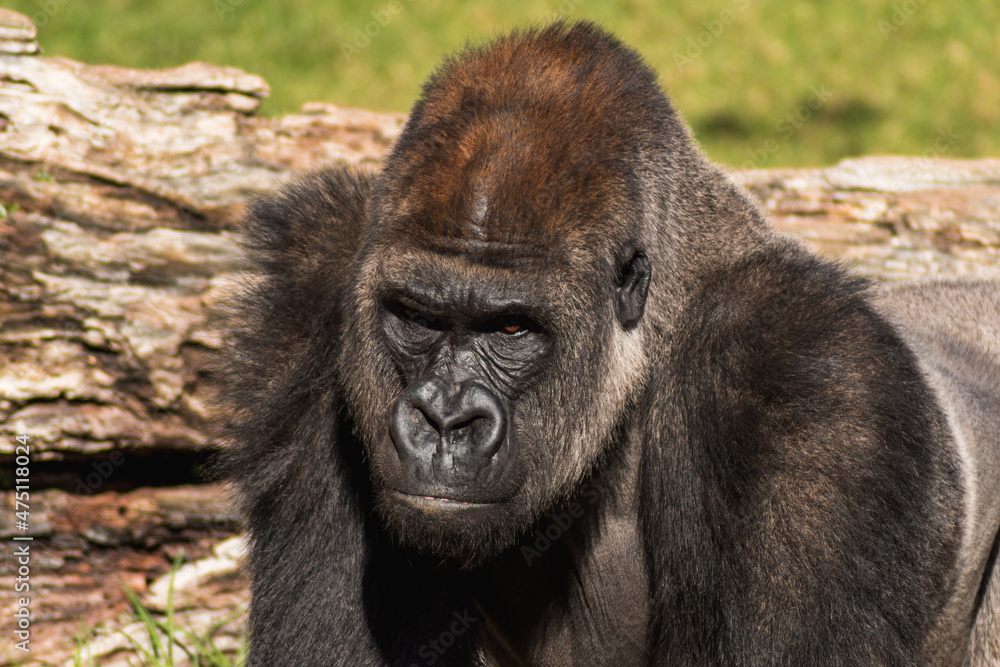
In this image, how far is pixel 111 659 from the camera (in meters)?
4.54

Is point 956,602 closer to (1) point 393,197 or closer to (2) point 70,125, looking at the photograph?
(1) point 393,197

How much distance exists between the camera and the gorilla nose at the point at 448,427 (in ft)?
9.53

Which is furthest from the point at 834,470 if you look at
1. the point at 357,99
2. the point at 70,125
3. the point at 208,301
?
the point at 357,99

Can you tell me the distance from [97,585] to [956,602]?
12.5 feet

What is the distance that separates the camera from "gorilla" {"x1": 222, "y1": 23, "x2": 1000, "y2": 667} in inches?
118
